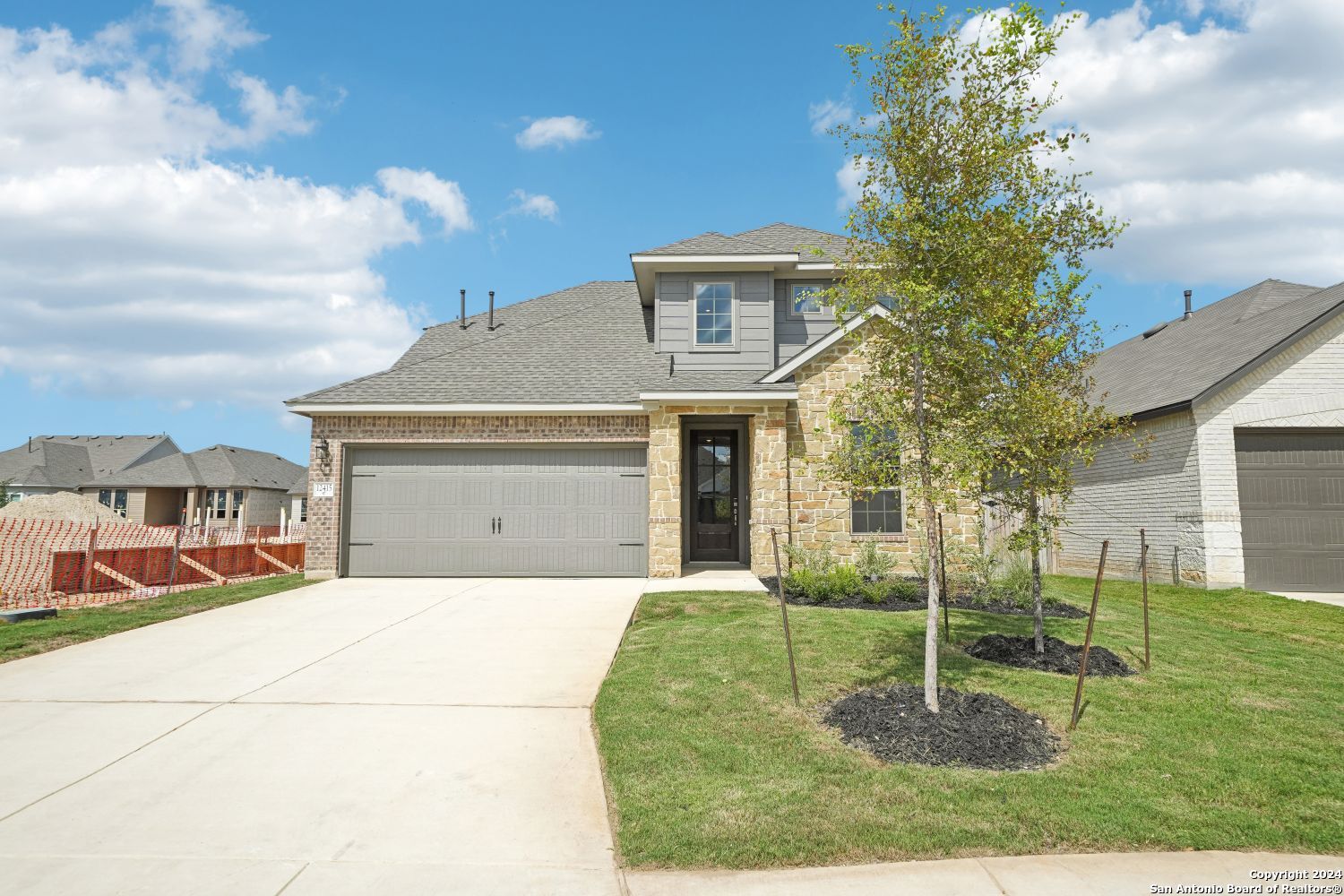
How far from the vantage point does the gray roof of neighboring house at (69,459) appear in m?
39.7

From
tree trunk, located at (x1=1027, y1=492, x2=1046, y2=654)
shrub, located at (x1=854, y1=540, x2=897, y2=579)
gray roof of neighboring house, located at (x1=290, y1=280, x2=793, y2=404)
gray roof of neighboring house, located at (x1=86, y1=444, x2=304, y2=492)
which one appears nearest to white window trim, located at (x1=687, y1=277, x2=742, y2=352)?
gray roof of neighboring house, located at (x1=290, y1=280, x2=793, y2=404)

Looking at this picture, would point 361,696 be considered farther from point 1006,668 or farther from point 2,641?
point 1006,668

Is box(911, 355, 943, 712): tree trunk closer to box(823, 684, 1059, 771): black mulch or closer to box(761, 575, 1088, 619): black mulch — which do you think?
box(823, 684, 1059, 771): black mulch

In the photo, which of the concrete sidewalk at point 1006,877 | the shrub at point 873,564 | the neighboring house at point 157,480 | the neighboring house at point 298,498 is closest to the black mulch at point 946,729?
the concrete sidewalk at point 1006,877

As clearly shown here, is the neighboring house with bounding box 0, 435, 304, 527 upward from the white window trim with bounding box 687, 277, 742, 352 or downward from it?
downward

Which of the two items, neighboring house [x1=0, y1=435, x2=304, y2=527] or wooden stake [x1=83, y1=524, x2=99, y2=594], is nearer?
wooden stake [x1=83, y1=524, x2=99, y2=594]

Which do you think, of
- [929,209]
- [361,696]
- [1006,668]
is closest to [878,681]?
[1006,668]

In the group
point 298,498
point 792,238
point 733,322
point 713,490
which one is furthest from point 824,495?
point 298,498

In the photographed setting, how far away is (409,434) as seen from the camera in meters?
13.5

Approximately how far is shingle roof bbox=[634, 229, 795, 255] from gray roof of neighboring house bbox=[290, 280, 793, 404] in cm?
203

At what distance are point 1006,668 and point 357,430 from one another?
11512mm

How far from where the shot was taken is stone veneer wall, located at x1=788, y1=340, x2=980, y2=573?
12734mm

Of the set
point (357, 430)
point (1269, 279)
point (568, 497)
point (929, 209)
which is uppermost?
point (1269, 279)

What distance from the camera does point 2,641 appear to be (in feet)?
26.1
